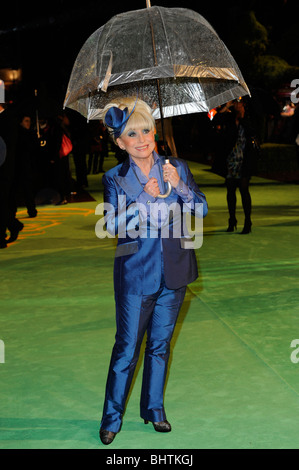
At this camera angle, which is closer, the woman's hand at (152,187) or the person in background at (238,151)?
the woman's hand at (152,187)

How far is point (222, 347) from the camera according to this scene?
5891 millimetres

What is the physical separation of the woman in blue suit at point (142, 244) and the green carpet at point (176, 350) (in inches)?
18.5

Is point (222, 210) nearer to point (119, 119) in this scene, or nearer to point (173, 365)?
point (173, 365)

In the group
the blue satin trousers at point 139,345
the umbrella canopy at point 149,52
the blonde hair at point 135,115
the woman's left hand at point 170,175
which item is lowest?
the blue satin trousers at point 139,345

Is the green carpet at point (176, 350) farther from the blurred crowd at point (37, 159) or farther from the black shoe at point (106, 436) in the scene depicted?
the blurred crowd at point (37, 159)

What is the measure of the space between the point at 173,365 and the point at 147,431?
3.92ft

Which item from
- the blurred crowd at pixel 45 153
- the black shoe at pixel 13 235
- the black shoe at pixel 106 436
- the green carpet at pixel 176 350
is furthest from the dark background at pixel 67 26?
the black shoe at pixel 106 436

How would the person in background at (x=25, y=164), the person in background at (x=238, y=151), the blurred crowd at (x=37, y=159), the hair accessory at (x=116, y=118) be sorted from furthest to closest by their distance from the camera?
1. the person in background at (x=25, y=164)
2. the person in background at (x=238, y=151)
3. the blurred crowd at (x=37, y=159)
4. the hair accessory at (x=116, y=118)

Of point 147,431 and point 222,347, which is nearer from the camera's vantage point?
point 147,431

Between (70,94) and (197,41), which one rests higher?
(197,41)

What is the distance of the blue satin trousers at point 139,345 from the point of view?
4113mm

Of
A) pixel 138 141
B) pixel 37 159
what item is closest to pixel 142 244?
pixel 138 141

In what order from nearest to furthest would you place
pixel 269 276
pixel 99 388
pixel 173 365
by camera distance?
pixel 99 388
pixel 173 365
pixel 269 276
